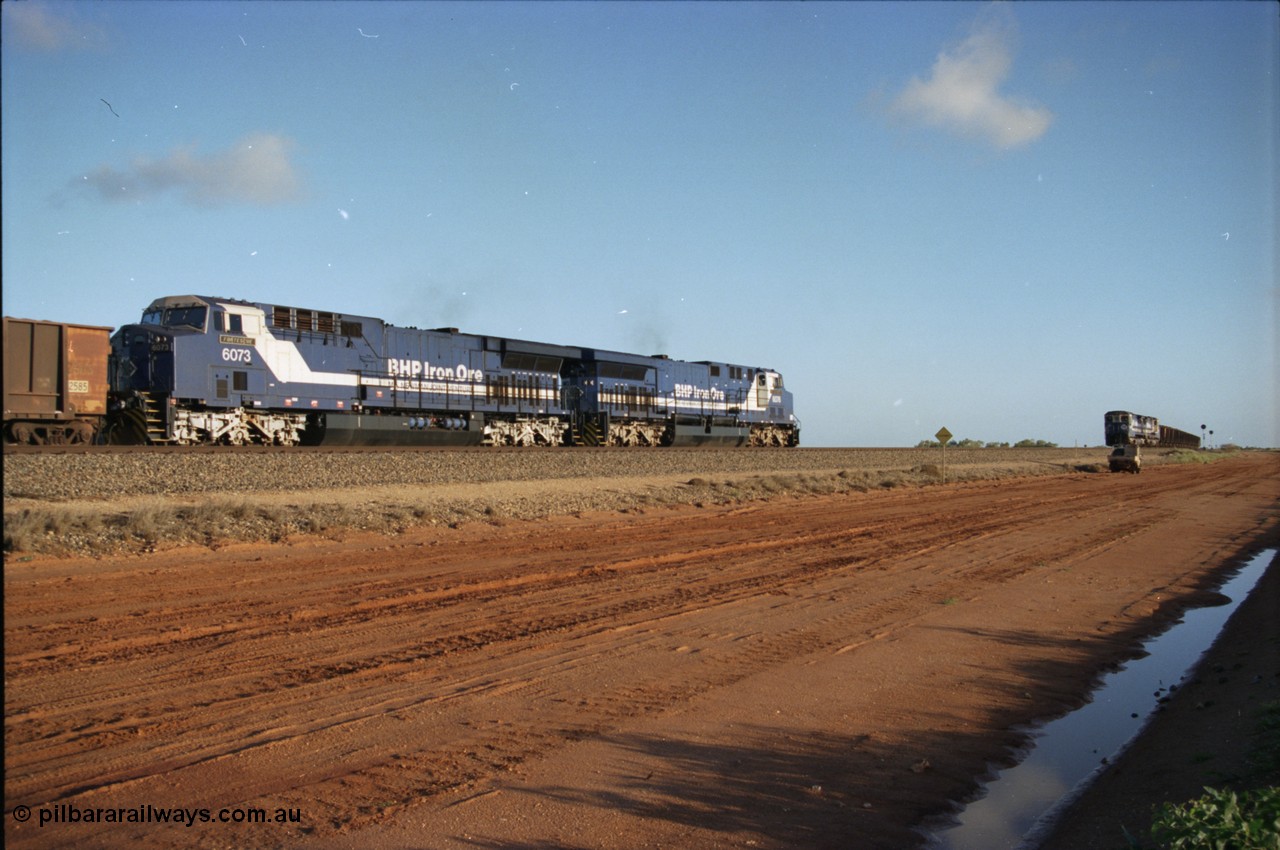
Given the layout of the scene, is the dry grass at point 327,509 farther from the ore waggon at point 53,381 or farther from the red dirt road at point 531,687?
the ore waggon at point 53,381

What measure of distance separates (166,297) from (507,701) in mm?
22895

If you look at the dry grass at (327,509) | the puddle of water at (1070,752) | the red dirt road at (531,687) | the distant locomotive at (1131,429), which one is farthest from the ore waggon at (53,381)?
the distant locomotive at (1131,429)

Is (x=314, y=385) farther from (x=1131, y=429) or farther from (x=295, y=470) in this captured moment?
(x=1131, y=429)

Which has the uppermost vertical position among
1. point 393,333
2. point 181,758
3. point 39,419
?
point 393,333

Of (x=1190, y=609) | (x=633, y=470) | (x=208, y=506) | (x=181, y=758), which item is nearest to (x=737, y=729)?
(x=181, y=758)

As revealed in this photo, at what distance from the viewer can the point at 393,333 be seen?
3053 cm

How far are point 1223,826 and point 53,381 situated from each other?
2254cm

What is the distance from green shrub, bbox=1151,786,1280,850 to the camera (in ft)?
12.0

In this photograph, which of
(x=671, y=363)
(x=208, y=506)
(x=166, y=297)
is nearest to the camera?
(x=208, y=506)

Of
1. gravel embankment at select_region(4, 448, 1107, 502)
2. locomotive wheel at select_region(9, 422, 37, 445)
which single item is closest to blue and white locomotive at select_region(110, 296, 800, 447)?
locomotive wheel at select_region(9, 422, 37, 445)

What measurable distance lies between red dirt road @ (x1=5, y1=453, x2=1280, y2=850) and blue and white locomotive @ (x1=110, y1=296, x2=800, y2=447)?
41.7 feet

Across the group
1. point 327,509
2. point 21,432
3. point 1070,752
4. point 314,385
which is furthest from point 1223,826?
point 314,385

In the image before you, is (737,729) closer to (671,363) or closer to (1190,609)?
(1190,609)

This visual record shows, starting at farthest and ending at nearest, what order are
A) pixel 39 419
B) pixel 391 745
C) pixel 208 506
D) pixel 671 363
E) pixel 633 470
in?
pixel 671 363, pixel 633 470, pixel 39 419, pixel 208 506, pixel 391 745
